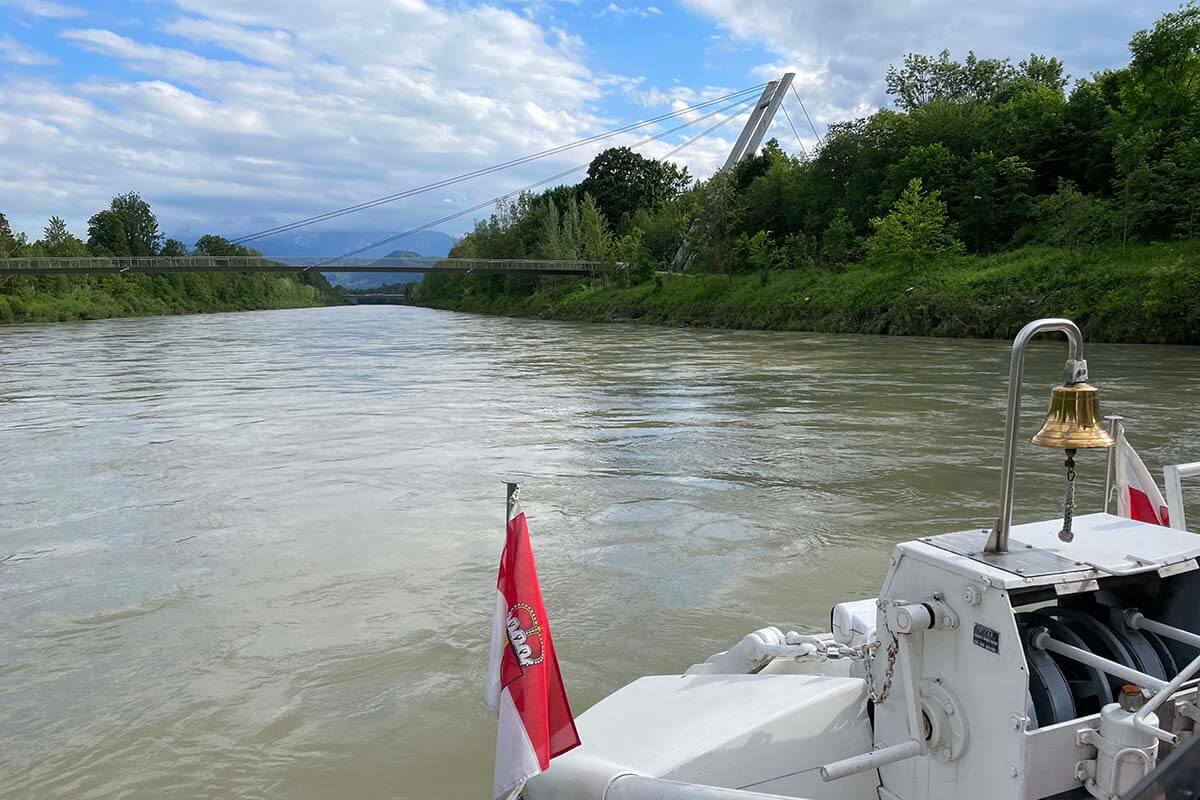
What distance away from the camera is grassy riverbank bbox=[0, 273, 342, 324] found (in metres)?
55.2

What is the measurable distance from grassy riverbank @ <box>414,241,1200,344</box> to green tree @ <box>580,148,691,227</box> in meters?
28.6

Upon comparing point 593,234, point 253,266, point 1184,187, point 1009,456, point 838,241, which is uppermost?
point 593,234

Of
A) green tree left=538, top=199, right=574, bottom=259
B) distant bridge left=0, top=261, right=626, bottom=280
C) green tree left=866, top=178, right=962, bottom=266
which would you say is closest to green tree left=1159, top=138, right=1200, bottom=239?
green tree left=866, top=178, right=962, bottom=266

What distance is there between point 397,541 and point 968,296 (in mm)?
26674

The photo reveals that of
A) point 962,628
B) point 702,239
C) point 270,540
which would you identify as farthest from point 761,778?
point 702,239

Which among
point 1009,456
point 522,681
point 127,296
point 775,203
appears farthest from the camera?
point 127,296

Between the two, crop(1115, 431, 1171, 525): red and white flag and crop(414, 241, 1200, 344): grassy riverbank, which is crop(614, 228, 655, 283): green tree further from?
crop(1115, 431, 1171, 525): red and white flag

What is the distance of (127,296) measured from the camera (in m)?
69.9

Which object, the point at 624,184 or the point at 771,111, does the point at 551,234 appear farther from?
the point at 771,111

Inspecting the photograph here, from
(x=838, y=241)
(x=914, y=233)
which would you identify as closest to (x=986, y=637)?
(x=914, y=233)

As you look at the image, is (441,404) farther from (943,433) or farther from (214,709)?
(214,709)

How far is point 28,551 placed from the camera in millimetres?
6680

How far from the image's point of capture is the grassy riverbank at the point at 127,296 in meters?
55.2

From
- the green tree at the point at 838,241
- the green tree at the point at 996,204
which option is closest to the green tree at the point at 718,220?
the green tree at the point at 838,241
